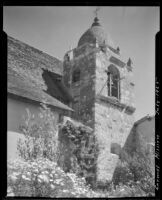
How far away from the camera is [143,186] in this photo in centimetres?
689

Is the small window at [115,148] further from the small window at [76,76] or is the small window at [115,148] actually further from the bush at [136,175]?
the small window at [76,76]

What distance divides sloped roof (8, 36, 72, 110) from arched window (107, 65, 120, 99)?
185 centimetres

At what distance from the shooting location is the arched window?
10.8 m

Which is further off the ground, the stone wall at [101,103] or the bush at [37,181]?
the stone wall at [101,103]

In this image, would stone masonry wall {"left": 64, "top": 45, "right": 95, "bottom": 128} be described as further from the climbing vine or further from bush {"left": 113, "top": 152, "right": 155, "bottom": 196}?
bush {"left": 113, "top": 152, "right": 155, "bottom": 196}

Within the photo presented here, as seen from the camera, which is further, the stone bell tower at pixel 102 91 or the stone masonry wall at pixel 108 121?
the stone bell tower at pixel 102 91

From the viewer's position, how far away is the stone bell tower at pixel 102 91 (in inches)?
377

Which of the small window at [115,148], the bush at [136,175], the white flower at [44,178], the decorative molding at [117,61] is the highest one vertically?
the decorative molding at [117,61]

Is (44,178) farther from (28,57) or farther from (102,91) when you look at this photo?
(102,91)

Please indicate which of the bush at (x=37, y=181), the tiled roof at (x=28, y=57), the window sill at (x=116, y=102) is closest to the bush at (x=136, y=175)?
the bush at (x=37, y=181)

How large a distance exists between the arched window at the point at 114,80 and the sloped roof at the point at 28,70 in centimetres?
185

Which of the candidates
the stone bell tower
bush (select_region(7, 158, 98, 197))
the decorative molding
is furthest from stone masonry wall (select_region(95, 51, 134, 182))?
bush (select_region(7, 158, 98, 197))

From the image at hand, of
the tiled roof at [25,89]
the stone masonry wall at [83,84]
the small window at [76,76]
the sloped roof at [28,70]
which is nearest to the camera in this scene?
the tiled roof at [25,89]
